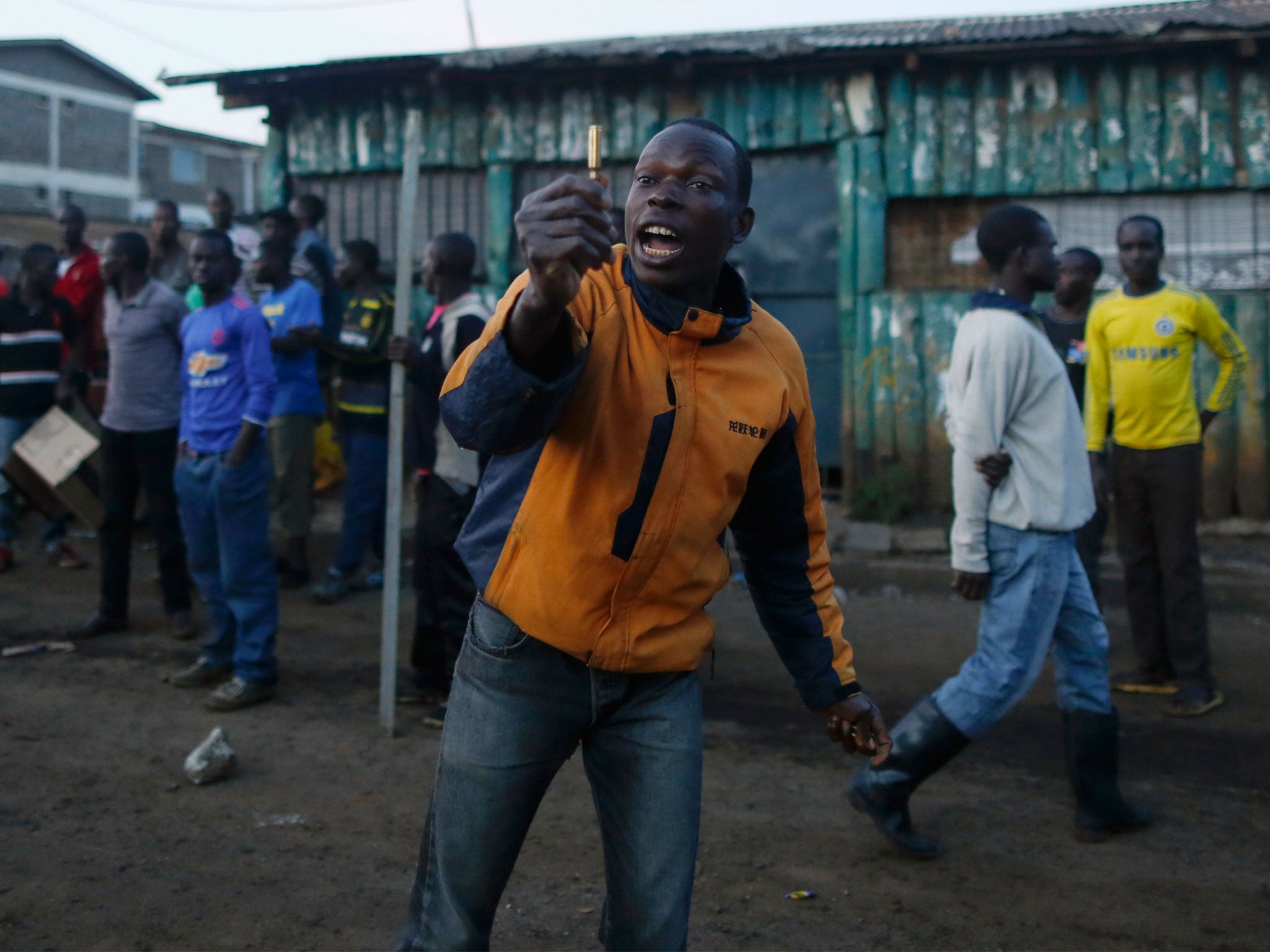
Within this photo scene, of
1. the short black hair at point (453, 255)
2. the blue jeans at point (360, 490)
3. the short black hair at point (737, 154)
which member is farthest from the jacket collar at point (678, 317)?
the blue jeans at point (360, 490)

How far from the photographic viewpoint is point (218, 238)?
554 centimetres

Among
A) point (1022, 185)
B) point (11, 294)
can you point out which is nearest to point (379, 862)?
point (11, 294)

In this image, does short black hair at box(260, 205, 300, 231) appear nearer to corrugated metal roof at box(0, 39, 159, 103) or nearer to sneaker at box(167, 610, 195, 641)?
sneaker at box(167, 610, 195, 641)

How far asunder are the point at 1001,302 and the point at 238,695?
3.59m

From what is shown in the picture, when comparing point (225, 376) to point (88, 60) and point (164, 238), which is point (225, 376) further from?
point (88, 60)

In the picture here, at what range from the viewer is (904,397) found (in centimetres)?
Answer: 905

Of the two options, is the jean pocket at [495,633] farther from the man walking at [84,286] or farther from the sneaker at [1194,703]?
the man walking at [84,286]

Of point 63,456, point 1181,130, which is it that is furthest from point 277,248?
point 1181,130

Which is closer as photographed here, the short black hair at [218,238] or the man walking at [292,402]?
the short black hair at [218,238]

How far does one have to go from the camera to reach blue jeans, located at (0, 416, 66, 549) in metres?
7.82

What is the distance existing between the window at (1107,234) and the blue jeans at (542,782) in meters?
7.50

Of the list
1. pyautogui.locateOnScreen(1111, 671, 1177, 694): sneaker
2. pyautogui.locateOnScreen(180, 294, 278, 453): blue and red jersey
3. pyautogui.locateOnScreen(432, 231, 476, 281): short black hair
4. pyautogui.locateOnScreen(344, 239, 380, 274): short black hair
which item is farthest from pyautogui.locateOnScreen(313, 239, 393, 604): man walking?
pyautogui.locateOnScreen(1111, 671, 1177, 694): sneaker

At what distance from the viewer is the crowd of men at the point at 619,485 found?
2.03m

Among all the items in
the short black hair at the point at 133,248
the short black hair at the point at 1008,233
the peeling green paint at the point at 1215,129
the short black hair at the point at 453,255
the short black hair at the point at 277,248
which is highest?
the peeling green paint at the point at 1215,129
